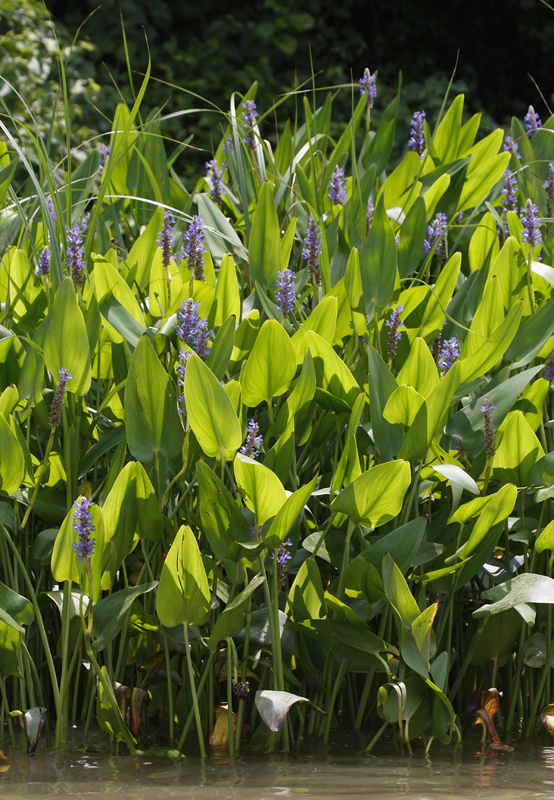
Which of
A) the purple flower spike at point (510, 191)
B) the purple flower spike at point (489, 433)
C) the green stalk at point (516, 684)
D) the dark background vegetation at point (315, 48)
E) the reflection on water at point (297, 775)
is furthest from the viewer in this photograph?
the dark background vegetation at point (315, 48)

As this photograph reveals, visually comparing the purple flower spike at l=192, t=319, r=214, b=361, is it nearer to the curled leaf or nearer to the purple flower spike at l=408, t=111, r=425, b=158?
the curled leaf

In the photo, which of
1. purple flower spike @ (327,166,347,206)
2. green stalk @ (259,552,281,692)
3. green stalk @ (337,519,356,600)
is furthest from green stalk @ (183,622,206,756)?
purple flower spike @ (327,166,347,206)

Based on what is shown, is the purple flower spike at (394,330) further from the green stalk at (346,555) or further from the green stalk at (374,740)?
the green stalk at (374,740)

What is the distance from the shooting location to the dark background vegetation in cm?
591

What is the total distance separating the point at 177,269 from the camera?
1428 mm

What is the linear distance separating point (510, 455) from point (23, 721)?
0.80m

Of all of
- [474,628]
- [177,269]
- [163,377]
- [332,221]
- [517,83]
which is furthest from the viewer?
[517,83]

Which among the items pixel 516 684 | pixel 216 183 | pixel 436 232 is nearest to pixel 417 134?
pixel 436 232

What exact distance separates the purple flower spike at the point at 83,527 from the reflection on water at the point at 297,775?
0.30 metres

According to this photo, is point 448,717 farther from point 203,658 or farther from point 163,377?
Result: point 163,377

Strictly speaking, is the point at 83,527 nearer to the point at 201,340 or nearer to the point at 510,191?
the point at 201,340

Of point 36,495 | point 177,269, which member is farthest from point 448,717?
point 177,269

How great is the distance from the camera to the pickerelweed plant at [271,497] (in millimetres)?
1020

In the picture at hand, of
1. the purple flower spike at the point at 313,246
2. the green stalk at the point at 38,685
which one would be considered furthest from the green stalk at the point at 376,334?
the green stalk at the point at 38,685
